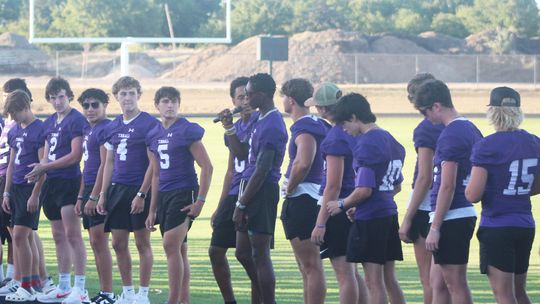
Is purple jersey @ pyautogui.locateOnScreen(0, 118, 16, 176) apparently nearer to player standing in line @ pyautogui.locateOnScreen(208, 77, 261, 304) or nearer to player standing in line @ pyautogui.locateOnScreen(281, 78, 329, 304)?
player standing in line @ pyautogui.locateOnScreen(208, 77, 261, 304)

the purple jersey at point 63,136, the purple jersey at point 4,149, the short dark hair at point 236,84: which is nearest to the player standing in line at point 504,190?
the short dark hair at point 236,84

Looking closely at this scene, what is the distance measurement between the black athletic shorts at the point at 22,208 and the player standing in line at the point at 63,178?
0.45ft

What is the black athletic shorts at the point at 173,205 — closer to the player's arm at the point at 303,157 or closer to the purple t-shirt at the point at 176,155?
the purple t-shirt at the point at 176,155

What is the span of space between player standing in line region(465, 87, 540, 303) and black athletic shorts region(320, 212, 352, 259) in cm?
126

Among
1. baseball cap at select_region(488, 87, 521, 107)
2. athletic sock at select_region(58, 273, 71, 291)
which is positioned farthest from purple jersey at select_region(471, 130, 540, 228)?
athletic sock at select_region(58, 273, 71, 291)

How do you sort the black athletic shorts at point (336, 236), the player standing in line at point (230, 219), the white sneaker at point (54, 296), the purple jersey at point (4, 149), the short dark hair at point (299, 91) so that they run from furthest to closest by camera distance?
the purple jersey at point (4, 149)
the white sneaker at point (54, 296)
the player standing in line at point (230, 219)
the short dark hair at point (299, 91)
the black athletic shorts at point (336, 236)

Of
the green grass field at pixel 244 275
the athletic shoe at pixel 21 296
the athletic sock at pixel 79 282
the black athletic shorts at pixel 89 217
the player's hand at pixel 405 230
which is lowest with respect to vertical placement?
the green grass field at pixel 244 275

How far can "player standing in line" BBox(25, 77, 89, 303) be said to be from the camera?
31.3 ft

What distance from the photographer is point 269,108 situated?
27.3 feet

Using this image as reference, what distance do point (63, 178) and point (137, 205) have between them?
1.14 meters

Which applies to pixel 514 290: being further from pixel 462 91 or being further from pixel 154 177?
pixel 462 91

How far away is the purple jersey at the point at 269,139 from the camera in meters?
8.18

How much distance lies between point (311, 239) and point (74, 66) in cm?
6163

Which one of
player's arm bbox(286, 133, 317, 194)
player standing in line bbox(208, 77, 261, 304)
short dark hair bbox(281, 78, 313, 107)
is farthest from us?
player standing in line bbox(208, 77, 261, 304)
